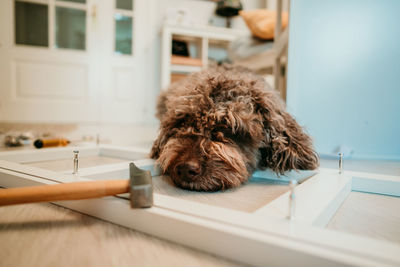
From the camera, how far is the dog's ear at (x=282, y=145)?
1.56 metres

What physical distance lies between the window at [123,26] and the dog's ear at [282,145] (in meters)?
5.95

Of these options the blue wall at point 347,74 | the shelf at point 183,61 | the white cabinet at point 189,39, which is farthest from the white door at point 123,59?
the blue wall at point 347,74

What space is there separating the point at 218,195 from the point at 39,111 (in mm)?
6202

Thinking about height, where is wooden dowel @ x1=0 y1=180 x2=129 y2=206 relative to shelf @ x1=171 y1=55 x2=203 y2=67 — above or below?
below

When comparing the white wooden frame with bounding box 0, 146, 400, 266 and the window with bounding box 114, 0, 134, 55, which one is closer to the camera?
the white wooden frame with bounding box 0, 146, 400, 266

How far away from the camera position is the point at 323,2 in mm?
2303

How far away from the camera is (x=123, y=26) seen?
681 cm

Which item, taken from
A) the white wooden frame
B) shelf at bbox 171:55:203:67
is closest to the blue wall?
the white wooden frame

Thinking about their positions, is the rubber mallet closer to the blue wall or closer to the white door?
the blue wall

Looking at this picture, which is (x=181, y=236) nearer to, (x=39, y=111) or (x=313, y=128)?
(x=313, y=128)

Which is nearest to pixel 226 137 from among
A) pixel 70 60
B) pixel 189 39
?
pixel 70 60

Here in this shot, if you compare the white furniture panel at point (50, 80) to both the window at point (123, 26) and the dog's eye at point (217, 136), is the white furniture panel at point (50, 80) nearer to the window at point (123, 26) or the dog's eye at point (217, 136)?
the window at point (123, 26)

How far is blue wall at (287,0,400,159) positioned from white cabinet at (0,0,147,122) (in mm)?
5296

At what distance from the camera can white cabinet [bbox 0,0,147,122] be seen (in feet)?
19.4
